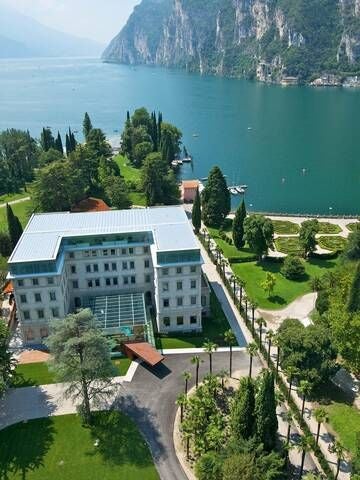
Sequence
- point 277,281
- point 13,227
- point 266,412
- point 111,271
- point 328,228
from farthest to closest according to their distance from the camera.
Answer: point 328,228, point 13,227, point 277,281, point 111,271, point 266,412

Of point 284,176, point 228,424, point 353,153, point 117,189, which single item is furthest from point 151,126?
point 228,424

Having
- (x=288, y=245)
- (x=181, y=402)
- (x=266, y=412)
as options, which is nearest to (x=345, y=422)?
(x=266, y=412)

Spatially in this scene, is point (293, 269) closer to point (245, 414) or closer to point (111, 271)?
point (111, 271)

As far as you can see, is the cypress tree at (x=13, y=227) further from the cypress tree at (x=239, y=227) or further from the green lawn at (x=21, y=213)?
the cypress tree at (x=239, y=227)

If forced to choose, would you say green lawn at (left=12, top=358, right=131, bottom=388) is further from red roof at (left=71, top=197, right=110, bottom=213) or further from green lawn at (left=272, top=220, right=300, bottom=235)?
green lawn at (left=272, top=220, right=300, bottom=235)

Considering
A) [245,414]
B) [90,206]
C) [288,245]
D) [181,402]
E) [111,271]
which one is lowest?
[288,245]

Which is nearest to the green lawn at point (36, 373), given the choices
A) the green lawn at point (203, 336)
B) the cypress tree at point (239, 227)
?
the green lawn at point (203, 336)

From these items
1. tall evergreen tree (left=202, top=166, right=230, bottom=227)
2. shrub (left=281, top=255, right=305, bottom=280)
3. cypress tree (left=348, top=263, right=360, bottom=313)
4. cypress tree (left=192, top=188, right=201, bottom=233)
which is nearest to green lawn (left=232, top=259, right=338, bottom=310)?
shrub (left=281, top=255, right=305, bottom=280)
